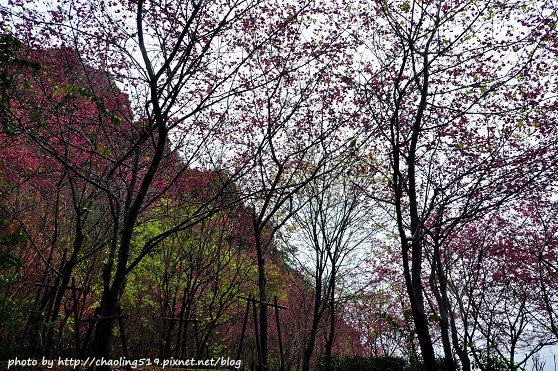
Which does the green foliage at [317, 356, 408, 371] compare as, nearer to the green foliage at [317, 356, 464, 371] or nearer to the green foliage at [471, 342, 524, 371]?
the green foliage at [317, 356, 464, 371]

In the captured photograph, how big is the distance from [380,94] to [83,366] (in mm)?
7140

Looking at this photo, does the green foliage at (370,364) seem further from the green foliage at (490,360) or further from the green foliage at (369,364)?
the green foliage at (490,360)

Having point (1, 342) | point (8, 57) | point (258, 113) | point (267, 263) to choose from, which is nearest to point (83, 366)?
point (1, 342)

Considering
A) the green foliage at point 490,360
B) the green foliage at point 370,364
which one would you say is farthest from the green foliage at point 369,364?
the green foliage at point 490,360

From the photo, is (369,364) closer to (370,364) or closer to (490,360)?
(370,364)

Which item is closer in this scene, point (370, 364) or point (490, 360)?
point (490, 360)

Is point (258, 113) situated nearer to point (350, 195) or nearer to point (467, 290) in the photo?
point (350, 195)

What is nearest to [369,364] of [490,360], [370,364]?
[370,364]

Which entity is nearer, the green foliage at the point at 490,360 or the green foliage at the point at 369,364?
the green foliage at the point at 490,360

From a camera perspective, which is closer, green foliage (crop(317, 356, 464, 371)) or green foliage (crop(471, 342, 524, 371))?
green foliage (crop(471, 342, 524, 371))

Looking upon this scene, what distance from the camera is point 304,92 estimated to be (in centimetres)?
768

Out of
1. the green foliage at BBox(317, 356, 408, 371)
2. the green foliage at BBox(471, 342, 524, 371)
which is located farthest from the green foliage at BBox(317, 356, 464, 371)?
the green foliage at BBox(471, 342, 524, 371)

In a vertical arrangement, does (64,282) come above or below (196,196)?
below

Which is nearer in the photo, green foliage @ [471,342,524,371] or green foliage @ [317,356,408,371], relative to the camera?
green foliage @ [471,342,524,371]
